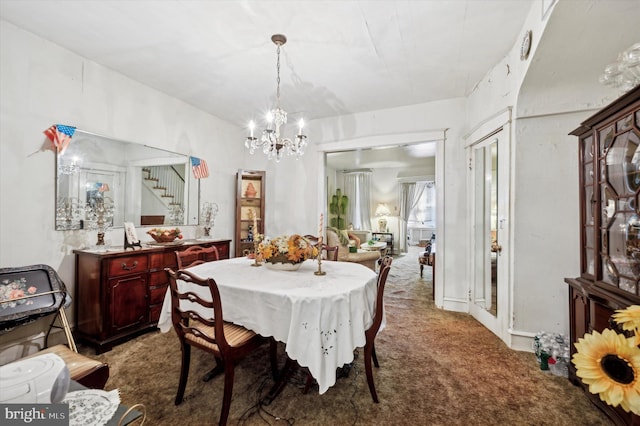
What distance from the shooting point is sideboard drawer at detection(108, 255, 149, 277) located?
2.53 meters

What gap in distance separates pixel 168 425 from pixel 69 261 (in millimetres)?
1972

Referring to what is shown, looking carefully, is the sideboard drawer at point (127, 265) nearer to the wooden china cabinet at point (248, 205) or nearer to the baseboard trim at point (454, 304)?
the wooden china cabinet at point (248, 205)

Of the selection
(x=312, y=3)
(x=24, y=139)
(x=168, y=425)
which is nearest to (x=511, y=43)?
(x=312, y=3)

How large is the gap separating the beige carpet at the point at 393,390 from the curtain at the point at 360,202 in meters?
6.23

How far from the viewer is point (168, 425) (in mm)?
1604

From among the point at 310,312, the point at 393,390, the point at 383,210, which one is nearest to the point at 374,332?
the point at 393,390

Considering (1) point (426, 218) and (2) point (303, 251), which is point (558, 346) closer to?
(2) point (303, 251)

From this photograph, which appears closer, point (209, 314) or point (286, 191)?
point (209, 314)

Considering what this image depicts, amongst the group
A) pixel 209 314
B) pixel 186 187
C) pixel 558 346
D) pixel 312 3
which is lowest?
pixel 558 346

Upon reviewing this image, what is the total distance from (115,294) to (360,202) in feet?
24.0

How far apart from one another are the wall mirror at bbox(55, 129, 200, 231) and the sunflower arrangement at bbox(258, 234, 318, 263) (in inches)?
71.7

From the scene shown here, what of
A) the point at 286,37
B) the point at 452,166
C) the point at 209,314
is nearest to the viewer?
the point at 209,314

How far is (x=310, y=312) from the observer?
160 cm

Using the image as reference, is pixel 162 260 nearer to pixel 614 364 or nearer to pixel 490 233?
pixel 614 364
